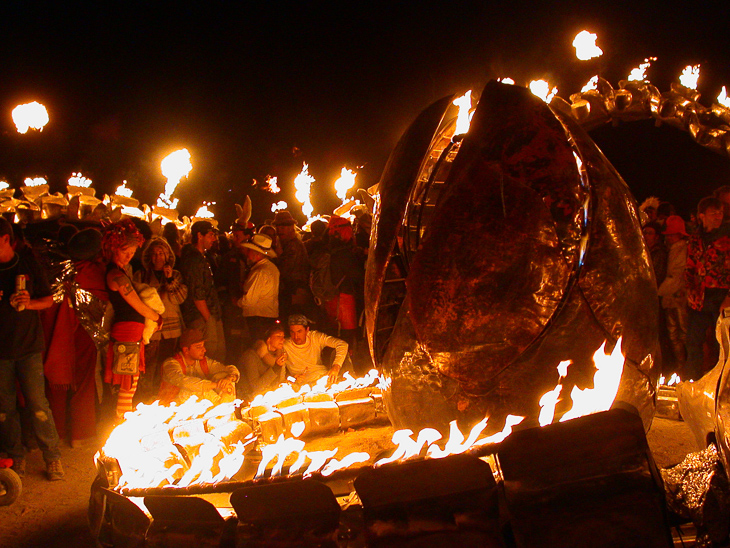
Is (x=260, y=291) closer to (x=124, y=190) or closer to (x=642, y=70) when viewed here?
(x=642, y=70)

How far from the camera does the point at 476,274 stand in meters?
2.61

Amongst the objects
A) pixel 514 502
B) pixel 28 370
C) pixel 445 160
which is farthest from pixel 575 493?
pixel 28 370

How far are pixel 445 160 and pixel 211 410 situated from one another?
239 centimetres

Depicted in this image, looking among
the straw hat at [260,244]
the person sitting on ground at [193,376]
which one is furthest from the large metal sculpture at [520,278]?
the straw hat at [260,244]

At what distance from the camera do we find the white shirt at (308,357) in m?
6.08

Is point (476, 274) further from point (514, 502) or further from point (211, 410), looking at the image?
point (211, 410)

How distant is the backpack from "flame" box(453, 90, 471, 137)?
3.77 m

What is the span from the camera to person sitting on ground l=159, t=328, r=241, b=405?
5359 millimetres

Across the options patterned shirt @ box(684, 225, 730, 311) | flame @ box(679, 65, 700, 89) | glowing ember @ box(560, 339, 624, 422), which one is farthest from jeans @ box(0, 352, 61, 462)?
flame @ box(679, 65, 700, 89)

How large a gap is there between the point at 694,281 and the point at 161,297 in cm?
556

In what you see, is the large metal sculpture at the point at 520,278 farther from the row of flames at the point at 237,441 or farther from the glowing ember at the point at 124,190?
the glowing ember at the point at 124,190

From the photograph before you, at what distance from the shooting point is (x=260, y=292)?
6668 millimetres

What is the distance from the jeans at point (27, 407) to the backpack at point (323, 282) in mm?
3182

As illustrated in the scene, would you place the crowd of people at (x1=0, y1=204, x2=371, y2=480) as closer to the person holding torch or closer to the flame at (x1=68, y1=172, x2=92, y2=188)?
the person holding torch
